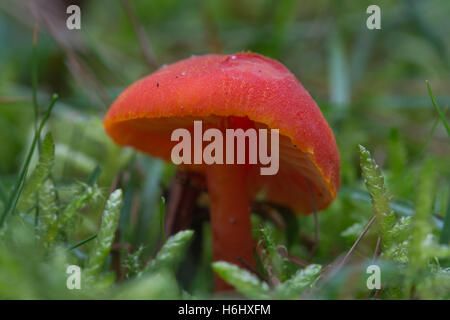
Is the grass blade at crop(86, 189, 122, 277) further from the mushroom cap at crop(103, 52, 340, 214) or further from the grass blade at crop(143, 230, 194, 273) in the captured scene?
the mushroom cap at crop(103, 52, 340, 214)

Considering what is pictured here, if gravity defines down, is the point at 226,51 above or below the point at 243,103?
above

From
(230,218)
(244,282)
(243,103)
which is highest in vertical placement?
(243,103)

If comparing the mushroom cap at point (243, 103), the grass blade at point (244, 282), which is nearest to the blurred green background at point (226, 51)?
the grass blade at point (244, 282)

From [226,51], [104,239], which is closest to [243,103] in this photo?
[104,239]

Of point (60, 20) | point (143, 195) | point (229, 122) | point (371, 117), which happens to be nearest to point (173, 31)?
point (60, 20)

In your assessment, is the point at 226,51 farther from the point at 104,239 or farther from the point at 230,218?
the point at 104,239

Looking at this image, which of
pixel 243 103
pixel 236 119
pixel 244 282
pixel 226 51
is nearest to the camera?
pixel 244 282

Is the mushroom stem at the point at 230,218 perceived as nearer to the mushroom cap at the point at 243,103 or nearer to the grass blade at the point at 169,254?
the mushroom cap at the point at 243,103

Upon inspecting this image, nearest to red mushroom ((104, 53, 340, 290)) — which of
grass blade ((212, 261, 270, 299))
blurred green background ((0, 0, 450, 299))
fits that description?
blurred green background ((0, 0, 450, 299))
